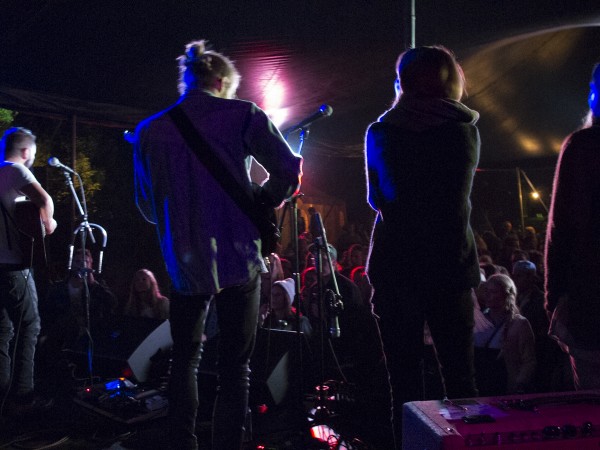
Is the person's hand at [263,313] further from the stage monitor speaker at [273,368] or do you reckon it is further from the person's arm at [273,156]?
the person's arm at [273,156]

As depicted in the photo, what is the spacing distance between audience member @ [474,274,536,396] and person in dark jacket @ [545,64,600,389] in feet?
7.72

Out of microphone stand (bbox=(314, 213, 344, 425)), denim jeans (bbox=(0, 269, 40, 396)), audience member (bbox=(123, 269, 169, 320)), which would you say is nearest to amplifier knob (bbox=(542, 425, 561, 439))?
microphone stand (bbox=(314, 213, 344, 425))

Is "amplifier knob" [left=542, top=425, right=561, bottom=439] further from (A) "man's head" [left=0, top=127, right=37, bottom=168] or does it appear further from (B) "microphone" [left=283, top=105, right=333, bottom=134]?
(A) "man's head" [left=0, top=127, right=37, bottom=168]

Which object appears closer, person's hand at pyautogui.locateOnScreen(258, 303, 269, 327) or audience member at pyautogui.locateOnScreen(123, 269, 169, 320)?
person's hand at pyautogui.locateOnScreen(258, 303, 269, 327)

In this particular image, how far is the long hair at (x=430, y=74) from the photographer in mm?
1916

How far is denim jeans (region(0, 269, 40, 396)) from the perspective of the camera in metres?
3.56

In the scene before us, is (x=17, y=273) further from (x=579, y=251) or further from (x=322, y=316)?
(x=579, y=251)

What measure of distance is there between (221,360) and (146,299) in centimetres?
440

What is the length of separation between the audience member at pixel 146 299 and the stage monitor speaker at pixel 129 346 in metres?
1.02

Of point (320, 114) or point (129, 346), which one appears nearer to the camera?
point (320, 114)

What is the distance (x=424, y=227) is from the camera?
6.08 ft

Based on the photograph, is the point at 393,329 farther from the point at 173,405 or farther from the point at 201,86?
the point at 201,86

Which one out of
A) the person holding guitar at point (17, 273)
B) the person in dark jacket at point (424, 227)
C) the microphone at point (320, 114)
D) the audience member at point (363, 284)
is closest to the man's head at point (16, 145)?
the person holding guitar at point (17, 273)

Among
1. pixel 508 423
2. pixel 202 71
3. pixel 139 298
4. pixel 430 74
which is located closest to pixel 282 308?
pixel 139 298
